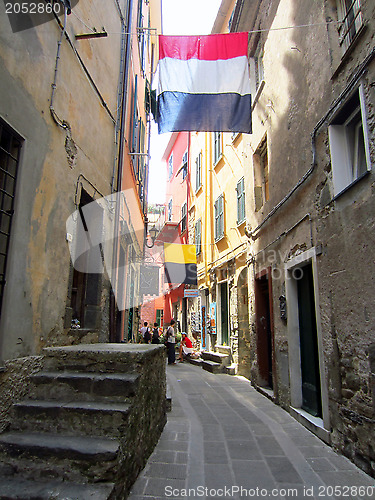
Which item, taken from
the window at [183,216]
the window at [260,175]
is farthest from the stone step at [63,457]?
the window at [183,216]

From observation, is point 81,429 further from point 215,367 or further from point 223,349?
point 223,349

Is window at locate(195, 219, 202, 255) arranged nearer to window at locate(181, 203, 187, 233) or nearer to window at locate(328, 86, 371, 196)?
window at locate(181, 203, 187, 233)

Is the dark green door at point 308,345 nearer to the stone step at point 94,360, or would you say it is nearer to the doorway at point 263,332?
the doorway at point 263,332

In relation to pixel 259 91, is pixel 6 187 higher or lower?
lower

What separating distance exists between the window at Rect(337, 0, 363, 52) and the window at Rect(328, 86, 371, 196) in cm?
80

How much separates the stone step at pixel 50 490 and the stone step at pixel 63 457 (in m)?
0.05

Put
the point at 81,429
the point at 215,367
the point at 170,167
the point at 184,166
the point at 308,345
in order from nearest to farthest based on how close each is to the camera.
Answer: the point at 81,429
the point at 308,345
the point at 215,367
the point at 184,166
the point at 170,167

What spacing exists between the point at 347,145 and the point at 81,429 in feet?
13.7

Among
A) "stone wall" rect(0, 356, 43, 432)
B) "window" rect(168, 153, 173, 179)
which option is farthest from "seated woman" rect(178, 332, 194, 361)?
"window" rect(168, 153, 173, 179)

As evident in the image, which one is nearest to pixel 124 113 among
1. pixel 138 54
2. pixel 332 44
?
pixel 138 54

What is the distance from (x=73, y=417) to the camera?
282 centimetres

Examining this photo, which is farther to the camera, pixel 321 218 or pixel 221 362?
pixel 221 362

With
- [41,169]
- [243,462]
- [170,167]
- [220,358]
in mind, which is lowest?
[243,462]

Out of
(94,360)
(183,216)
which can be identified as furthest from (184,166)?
(94,360)
